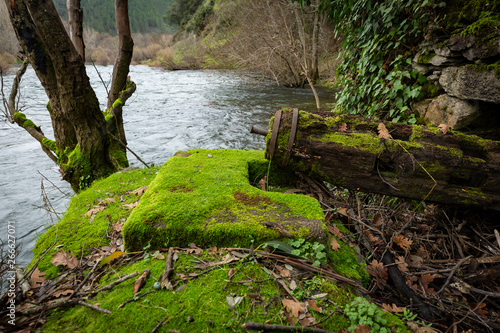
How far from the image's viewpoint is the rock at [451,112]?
3.45 meters

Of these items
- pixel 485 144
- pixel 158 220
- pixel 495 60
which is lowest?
pixel 158 220

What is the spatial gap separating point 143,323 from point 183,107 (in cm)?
1088

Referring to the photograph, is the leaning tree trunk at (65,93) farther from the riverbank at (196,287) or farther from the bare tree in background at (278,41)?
the bare tree in background at (278,41)

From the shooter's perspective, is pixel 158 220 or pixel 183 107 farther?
pixel 183 107

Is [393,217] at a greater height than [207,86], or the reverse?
[207,86]

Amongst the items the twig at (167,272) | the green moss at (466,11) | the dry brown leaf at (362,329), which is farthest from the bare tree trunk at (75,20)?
the green moss at (466,11)

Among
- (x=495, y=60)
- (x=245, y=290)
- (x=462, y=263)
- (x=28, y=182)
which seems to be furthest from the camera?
(x=28, y=182)

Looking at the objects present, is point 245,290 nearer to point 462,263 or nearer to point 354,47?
point 462,263

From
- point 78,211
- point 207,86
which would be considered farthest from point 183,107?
point 78,211

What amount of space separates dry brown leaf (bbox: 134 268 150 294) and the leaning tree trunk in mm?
2768

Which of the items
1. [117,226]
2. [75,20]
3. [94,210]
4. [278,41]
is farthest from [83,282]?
[278,41]

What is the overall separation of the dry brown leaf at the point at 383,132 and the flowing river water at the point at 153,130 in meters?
3.84

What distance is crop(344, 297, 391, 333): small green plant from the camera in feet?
4.82

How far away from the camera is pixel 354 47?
5770 millimetres
